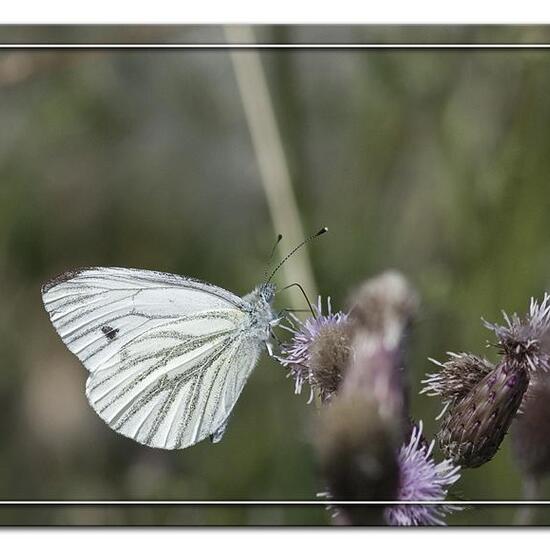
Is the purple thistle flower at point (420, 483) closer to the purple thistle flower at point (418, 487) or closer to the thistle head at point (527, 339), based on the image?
the purple thistle flower at point (418, 487)

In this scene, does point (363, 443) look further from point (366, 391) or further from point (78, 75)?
point (78, 75)

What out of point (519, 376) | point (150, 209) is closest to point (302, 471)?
point (519, 376)

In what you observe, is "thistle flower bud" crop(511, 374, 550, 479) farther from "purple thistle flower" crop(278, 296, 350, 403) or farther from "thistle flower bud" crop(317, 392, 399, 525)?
"purple thistle flower" crop(278, 296, 350, 403)

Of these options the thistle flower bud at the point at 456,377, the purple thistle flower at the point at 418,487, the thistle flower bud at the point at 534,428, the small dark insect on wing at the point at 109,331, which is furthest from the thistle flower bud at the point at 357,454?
the small dark insect on wing at the point at 109,331

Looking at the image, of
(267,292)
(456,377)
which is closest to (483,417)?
(456,377)

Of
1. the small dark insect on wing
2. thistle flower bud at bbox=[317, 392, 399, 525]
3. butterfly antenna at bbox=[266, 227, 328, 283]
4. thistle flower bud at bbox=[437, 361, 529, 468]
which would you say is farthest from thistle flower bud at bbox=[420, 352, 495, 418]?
the small dark insect on wing

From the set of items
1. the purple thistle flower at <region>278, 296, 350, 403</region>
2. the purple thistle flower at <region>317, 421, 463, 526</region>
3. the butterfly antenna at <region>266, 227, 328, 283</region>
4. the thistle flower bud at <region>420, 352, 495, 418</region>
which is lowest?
the purple thistle flower at <region>317, 421, 463, 526</region>
